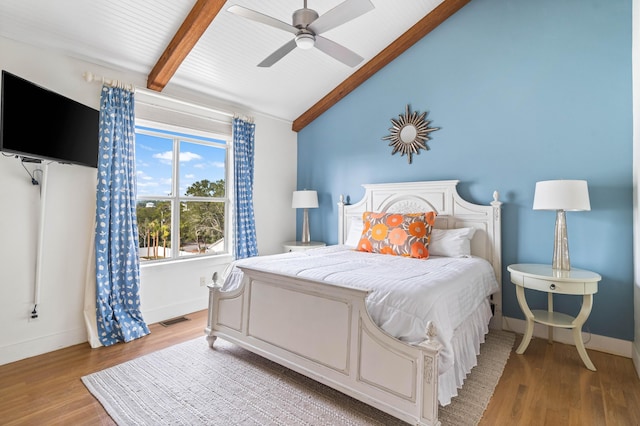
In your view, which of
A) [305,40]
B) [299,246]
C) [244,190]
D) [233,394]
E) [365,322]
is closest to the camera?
[365,322]

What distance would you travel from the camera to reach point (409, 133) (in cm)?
377

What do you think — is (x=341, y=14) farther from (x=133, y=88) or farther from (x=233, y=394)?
(x=233, y=394)

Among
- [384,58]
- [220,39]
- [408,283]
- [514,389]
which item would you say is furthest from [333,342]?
[384,58]

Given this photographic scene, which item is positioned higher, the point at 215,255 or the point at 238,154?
the point at 238,154

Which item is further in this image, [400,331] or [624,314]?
[624,314]

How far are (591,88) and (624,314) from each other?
191cm

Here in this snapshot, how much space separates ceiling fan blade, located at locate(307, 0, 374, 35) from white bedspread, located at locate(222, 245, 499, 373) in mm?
1669

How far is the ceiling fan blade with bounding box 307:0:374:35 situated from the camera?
1943 mm

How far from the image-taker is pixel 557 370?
235cm

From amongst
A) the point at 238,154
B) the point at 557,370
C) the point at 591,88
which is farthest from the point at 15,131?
the point at 591,88

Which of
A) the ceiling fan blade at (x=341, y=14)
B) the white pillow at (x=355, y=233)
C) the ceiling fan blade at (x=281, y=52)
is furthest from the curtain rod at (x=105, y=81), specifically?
the white pillow at (x=355, y=233)

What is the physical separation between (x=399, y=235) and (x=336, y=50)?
171 cm

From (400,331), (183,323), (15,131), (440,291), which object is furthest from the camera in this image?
(183,323)

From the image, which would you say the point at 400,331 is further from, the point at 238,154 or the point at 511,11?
the point at 511,11
